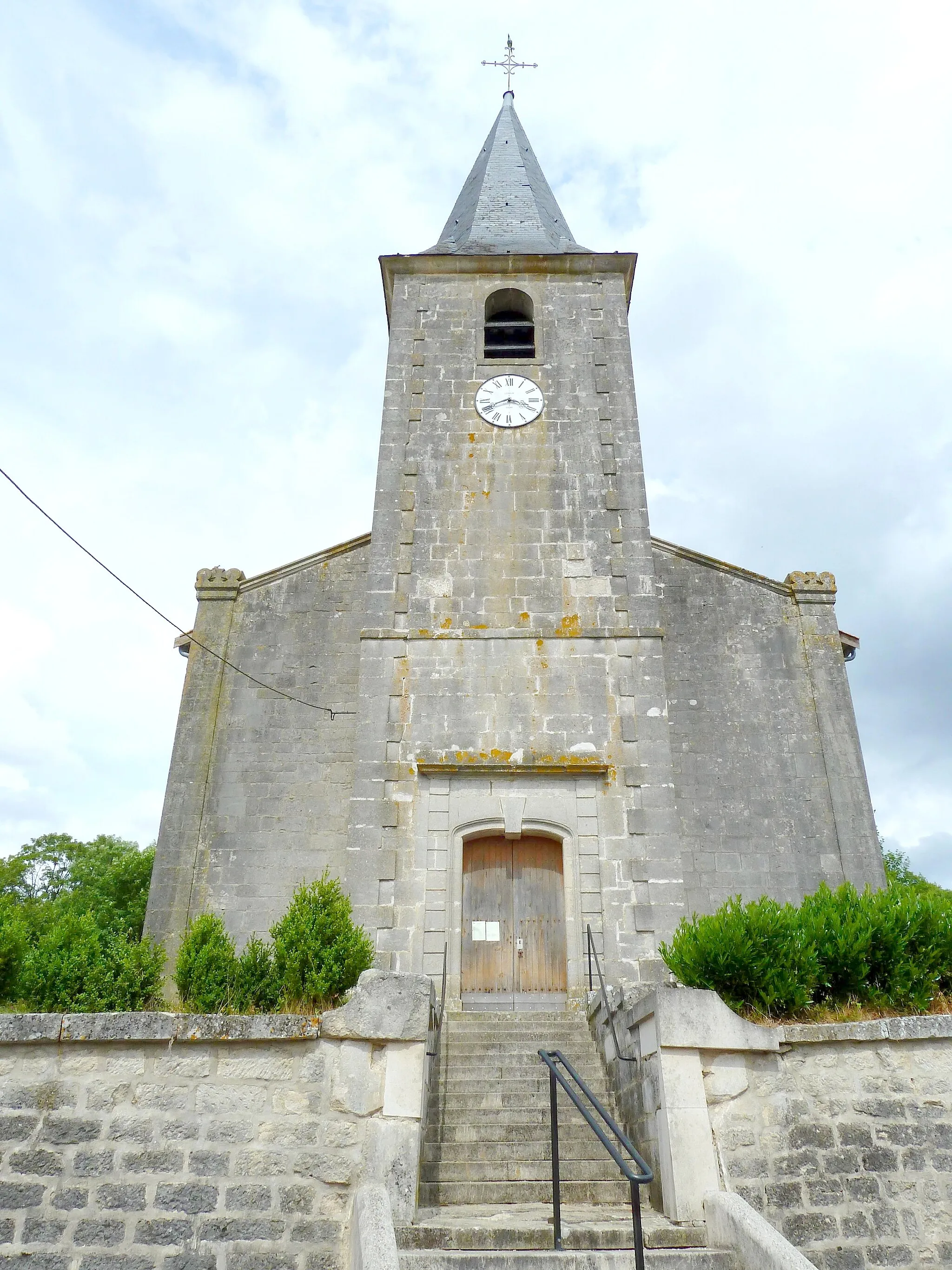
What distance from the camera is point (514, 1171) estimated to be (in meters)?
6.24

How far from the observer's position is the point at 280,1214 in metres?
5.35

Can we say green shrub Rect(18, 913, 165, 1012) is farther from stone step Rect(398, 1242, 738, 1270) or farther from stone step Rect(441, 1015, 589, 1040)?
stone step Rect(441, 1015, 589, 1040)

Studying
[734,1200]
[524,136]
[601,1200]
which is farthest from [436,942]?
[524,136]

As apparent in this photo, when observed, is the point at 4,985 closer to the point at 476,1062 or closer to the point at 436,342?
the point at 476,1062

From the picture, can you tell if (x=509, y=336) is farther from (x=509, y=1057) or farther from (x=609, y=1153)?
(x=609, y=1153)

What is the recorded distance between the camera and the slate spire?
15.3m

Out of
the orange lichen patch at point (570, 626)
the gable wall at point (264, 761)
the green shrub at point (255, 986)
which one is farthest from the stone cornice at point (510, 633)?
the green shrub at point (255, 986)

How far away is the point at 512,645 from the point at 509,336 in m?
5.74

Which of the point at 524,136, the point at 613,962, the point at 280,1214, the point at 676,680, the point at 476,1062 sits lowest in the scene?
the point at 280,1214

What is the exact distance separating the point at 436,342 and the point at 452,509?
309 cm

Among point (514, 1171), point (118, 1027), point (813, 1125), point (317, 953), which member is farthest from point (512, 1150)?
point (118, 1027)

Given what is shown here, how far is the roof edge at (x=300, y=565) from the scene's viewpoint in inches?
504

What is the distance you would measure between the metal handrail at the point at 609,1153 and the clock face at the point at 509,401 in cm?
926

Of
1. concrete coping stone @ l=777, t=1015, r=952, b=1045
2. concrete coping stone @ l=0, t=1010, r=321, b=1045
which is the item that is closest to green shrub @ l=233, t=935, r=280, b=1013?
concrete coping stone @ l=0, t=1010, r=321, b=1045
